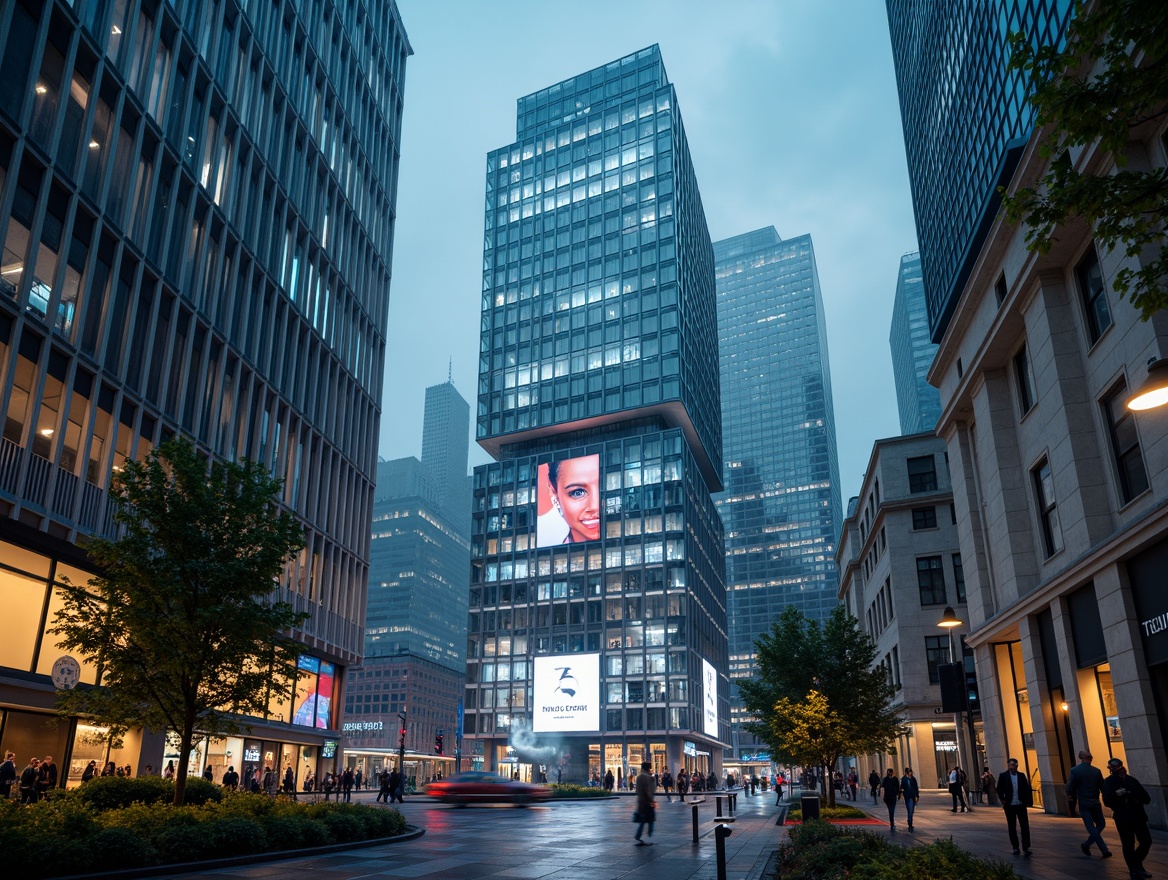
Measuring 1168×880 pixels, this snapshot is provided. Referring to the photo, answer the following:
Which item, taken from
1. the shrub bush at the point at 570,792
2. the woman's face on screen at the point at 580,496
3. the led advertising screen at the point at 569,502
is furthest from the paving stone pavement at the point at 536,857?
the led advertising screen at the point at 569,502

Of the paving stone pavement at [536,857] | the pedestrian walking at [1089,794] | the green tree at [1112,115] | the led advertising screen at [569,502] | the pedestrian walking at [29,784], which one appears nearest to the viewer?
the green tree at [1112,115]

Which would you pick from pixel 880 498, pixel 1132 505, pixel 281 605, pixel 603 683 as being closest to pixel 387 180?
pixel 880 498

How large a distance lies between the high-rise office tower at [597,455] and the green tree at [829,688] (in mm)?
63011

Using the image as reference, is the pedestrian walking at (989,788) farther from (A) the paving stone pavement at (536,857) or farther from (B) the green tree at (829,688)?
(A) the paving stone pavement at (536,857)

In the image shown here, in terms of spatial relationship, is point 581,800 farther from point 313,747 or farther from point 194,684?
point 194,684

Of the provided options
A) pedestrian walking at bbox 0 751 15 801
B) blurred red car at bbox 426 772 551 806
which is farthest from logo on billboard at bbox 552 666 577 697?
pedestrian walking at bbox 0 751 15 801

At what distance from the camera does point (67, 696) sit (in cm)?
2002

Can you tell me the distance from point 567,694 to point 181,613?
8838 centimetres

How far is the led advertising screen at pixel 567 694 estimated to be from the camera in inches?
4031

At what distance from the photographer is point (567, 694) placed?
4082 inches

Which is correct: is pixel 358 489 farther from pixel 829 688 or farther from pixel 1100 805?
pixel 1100 805

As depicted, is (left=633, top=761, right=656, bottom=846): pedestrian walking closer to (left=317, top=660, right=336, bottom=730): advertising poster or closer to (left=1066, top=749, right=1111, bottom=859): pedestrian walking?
(left=1066, top=749, right=1111, bottom=859): pedestrian walking

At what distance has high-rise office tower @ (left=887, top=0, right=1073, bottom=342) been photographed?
49.2m

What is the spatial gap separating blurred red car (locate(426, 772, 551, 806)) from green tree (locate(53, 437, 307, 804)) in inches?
1009
